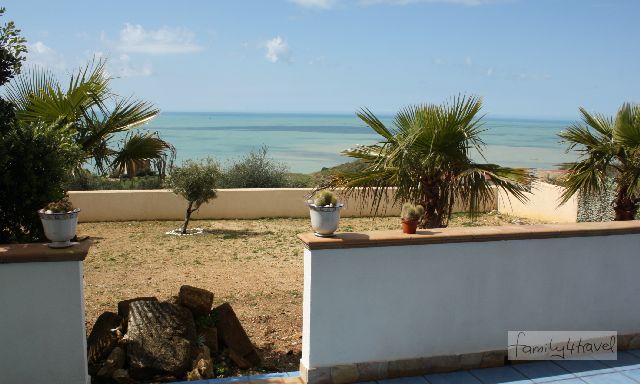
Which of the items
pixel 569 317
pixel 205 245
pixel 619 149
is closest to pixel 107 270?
pixel 205 245

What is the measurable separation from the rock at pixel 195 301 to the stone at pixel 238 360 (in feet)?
1.62

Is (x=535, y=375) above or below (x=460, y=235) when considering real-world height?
below

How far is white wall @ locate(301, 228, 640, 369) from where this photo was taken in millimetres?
4363

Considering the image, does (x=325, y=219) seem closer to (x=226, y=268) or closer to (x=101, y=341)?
(x=101, y=341)

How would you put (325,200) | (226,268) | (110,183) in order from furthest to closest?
1. (110,183)
2. (226,268)
3. (325,200)

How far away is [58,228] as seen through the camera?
13.0 ft

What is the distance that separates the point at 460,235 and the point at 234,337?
2.49m

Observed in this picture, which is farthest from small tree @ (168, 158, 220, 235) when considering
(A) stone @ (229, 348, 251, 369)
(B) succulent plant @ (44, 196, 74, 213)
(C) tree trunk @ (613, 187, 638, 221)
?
(B) succulent plant @ (44, 196, 74, 213)

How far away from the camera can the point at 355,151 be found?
639 centimetres

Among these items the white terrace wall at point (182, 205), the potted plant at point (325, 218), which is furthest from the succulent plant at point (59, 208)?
the white terrace wall at point (182, 205)

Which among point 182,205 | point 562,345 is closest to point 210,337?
point 562,345

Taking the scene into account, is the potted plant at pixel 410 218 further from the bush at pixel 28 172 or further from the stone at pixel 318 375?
the bush at pixel 28 172

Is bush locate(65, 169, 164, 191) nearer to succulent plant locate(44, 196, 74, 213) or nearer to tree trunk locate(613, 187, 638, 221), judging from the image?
tree trunk locate(613, 187, 638, 221)

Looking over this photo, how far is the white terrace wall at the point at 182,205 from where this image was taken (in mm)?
14719
